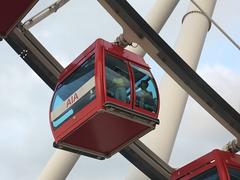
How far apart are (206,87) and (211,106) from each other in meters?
0.48

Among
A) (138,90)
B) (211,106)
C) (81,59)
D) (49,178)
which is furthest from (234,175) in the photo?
(49,178)

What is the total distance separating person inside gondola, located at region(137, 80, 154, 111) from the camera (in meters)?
12.4

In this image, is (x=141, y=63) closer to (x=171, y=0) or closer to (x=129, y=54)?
(x=129, y=54)

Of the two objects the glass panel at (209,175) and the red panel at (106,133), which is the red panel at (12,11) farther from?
the glass panel at (209,175)

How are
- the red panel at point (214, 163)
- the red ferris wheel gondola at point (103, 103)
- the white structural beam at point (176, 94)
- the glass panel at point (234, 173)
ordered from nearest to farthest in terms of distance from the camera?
the red ferris wheel gondola at point (103, 103) → the glass panel at point (234, 173) → the red panel at point (214, 163) → the white structural beam at point (176, 94)

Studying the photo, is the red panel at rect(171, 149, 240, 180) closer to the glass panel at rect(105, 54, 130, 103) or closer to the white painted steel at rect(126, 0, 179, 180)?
the glass panel at rect(105, 54, 130, 103)

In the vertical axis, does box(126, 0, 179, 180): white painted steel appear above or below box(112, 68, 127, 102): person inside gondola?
below

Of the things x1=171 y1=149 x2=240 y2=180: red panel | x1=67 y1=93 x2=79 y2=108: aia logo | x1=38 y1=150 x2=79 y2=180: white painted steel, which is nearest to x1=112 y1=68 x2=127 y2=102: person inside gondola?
x1=67 y1=93 x2=79 y2=108: aia logo

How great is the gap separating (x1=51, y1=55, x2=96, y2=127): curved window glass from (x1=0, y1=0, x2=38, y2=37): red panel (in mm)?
1481

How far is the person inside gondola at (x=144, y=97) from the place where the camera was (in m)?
12.4

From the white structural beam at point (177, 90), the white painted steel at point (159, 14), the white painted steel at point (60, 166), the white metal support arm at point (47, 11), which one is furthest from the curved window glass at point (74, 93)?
the white painted steel at point (159, 14)

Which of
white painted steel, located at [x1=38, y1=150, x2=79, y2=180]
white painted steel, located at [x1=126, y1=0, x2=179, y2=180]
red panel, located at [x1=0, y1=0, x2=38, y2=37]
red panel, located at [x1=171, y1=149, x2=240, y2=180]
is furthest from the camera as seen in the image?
white painted steel, located at [x1=126, y1=0, x2=179, y2=180]

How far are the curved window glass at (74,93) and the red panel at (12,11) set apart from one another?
4.86 ft

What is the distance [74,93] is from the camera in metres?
12.8
